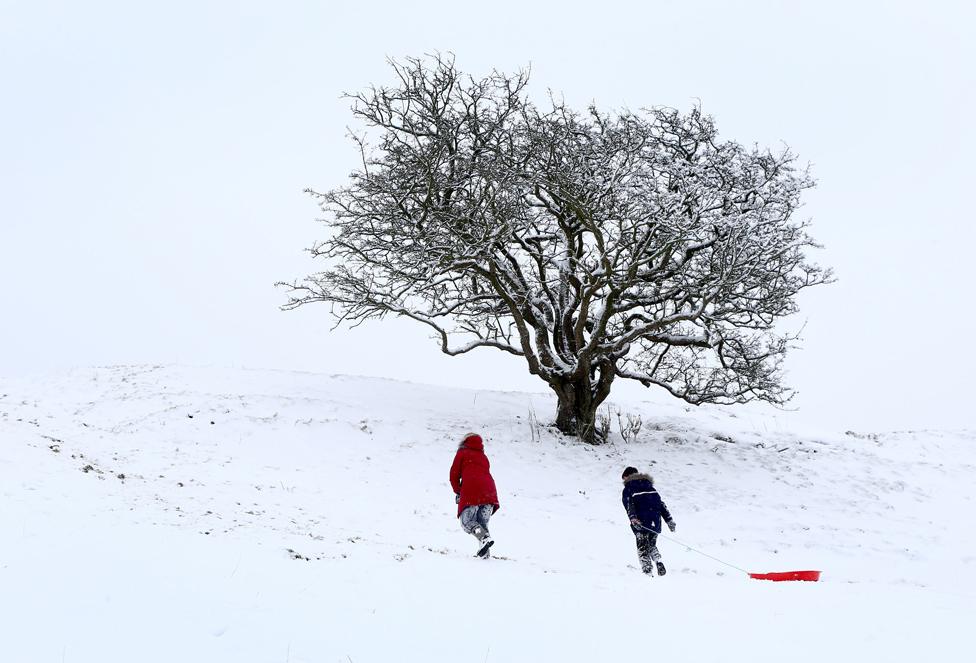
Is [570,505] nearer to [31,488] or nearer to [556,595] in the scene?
[556,595]

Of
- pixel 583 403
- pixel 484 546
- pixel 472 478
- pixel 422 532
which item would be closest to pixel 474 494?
pixel 472 478

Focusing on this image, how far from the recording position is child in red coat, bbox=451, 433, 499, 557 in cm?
869

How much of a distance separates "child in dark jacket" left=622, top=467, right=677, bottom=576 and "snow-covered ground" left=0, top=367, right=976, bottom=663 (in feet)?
1.46

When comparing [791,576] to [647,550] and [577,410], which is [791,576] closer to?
[647,550]

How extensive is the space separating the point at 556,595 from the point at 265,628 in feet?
8.68

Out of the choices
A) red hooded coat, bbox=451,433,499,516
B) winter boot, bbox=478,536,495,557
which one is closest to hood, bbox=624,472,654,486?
red hooded coat, bbox=451,433,499,516

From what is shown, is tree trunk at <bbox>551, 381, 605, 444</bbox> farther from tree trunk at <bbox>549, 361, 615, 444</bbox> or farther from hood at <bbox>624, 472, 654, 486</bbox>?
hood at <bbox>624, 472, 654, 486</bbox>

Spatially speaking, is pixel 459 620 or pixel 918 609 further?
pixel 918 609

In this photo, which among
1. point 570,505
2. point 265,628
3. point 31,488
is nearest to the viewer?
point 265,628

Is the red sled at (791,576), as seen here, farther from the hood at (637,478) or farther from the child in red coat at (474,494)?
the child in red coat at (474,494)

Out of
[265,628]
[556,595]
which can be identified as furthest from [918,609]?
[265,628]

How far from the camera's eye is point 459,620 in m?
5.56

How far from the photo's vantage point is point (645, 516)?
935cm

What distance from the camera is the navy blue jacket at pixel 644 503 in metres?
9.33
